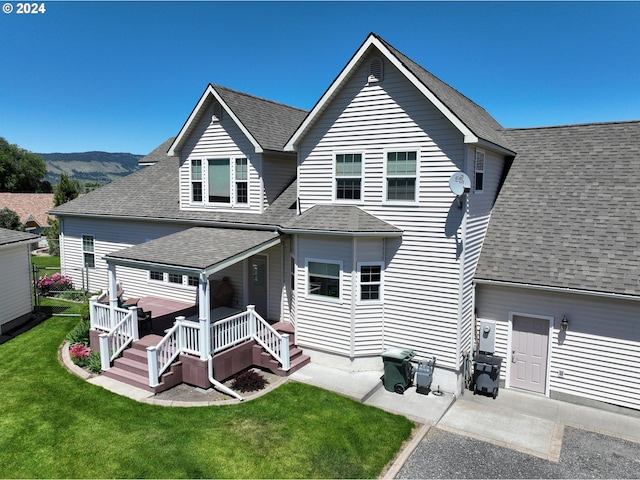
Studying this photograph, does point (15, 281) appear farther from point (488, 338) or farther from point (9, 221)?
point (9, 221)

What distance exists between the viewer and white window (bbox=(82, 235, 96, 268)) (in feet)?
68.7

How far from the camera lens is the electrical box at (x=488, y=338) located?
12.9 meters

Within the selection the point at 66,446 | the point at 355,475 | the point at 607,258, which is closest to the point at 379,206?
the point at 607,258

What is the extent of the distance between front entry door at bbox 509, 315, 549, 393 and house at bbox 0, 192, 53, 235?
60188mm

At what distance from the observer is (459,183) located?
454 inches

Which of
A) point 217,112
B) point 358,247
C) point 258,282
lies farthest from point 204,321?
point 217,112

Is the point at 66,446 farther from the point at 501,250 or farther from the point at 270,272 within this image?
the point at 501,250

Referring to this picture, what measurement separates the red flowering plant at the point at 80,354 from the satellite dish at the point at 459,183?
38.4ft

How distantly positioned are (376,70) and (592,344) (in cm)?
968

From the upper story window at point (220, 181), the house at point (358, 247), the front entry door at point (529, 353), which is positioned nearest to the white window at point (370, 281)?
the house at point (358, 247)

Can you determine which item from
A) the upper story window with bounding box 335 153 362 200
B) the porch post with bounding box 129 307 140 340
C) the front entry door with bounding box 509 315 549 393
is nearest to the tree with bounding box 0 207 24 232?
the porch post with bounding box 129 307 140 340

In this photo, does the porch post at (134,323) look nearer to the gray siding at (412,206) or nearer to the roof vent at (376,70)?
the gray siding at (412,206)

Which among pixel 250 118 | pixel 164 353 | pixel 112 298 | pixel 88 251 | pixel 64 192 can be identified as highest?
pixel 250 118

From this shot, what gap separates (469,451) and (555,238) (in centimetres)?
690
